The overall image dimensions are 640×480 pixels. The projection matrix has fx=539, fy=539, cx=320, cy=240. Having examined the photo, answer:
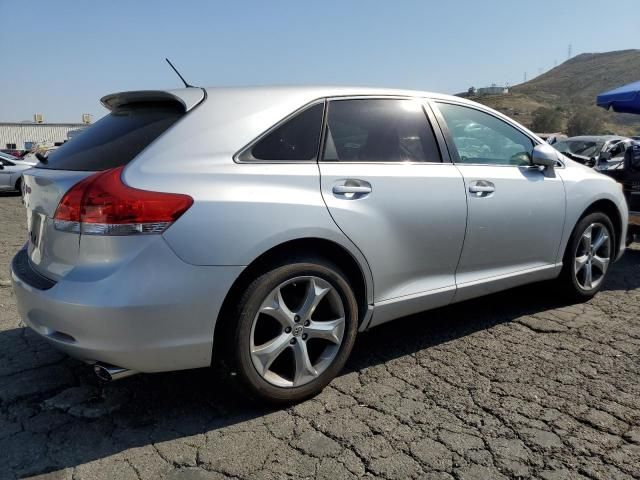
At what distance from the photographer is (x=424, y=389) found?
2936mm

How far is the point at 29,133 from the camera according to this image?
62.4 m

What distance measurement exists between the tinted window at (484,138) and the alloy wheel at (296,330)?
4.61 ft

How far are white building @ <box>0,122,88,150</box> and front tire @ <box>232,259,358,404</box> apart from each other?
2506 inches

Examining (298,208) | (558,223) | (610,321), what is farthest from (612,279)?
(298,208)

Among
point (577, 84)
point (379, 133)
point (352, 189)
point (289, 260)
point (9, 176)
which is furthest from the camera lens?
point (577, 84)

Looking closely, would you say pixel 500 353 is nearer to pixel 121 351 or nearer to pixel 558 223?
pixel 558 223

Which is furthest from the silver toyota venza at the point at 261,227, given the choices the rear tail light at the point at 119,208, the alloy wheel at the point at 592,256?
the alloy wheel at the point at 592,256

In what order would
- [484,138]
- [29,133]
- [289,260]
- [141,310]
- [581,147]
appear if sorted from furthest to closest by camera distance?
1. [29,133]
2. [581,147]
3. [484,138]
4. [289,260]
5. [141,310]

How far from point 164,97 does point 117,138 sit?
32 centimetres

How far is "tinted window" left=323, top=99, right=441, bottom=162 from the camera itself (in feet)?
9.74

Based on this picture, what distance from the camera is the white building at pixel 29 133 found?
198ft

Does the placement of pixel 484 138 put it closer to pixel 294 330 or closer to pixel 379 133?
pixel 379 133

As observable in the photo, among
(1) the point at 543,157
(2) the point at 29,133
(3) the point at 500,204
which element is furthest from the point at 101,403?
(2) the point at 29,133

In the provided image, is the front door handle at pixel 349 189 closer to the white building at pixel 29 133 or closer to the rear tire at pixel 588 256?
the rear tire at pixel 588 256
